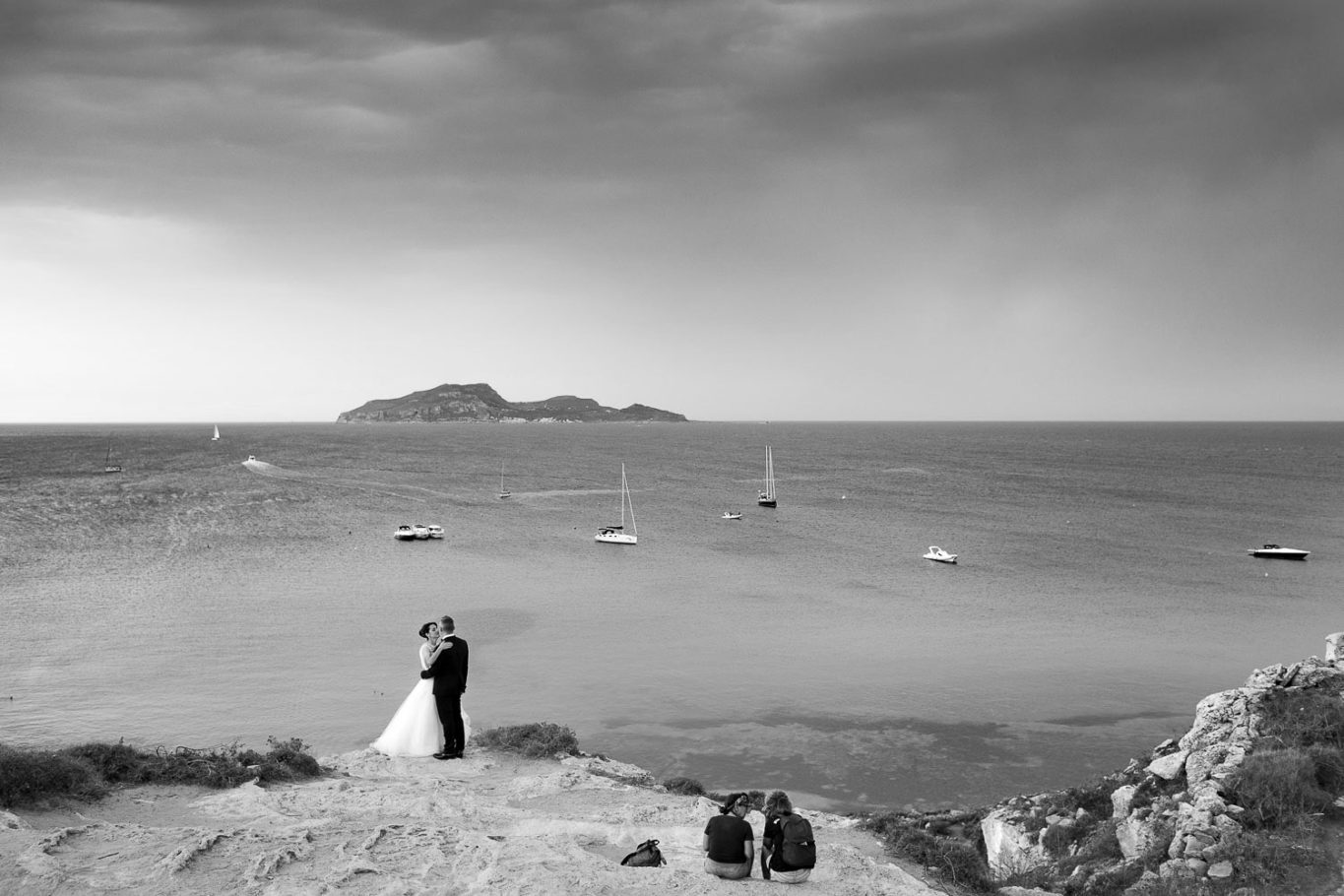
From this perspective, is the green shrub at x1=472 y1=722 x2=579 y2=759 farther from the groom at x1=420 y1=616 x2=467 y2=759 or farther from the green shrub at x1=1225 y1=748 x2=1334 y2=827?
the green shrub at x1=1225 y1=748 x2=1334 y2=827

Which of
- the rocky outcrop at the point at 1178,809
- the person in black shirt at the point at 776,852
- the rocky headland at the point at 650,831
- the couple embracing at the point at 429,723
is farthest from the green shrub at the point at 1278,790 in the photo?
the couple embracing at the point at 429,723

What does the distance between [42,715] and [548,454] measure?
153349mm

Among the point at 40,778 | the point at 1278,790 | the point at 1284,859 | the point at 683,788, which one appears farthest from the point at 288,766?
the point at 1278,790

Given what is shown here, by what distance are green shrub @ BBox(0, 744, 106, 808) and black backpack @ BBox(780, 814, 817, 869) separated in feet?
31.2

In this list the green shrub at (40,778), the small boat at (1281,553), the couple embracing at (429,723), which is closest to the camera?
the green shrub at (40,778)

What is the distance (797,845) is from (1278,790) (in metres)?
7.09

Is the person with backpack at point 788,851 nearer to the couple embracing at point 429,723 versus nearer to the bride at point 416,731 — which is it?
the couple embracing at point 429,723

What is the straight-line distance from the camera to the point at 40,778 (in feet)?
35.8

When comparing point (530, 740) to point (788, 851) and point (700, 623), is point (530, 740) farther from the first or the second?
point (700, 623)

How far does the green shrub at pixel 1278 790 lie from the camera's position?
10.8 meters

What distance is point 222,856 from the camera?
9008 mm

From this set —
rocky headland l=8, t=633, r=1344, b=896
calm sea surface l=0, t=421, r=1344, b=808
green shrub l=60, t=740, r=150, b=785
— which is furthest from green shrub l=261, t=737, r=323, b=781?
calm sea surface l=0, t=421, r=1344, b=808

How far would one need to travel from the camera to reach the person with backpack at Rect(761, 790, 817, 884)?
9.05 meters

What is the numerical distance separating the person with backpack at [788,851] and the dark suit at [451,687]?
6070 millimetres
